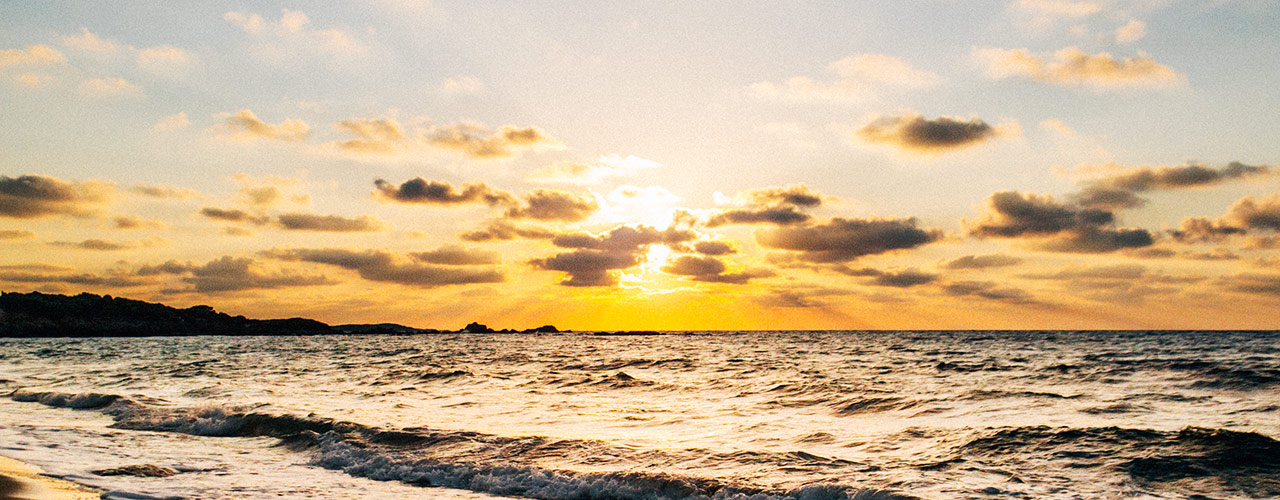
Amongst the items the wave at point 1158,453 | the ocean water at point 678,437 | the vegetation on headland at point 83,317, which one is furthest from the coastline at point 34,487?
the vegetation on headland at point 83,317

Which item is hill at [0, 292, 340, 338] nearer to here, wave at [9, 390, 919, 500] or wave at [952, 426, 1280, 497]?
wave at [9, 390, 919, 500]

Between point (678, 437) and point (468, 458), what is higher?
point (678, 437)

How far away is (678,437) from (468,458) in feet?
18.7

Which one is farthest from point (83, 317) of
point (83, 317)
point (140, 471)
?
point (140, 471)

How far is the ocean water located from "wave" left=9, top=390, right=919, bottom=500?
0.19 ft

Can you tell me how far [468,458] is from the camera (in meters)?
17.1

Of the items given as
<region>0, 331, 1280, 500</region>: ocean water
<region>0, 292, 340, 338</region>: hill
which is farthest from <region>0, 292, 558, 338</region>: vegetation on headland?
<region>0, 331, 1280, 500</region>: ocean water

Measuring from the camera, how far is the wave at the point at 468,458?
46.2ft

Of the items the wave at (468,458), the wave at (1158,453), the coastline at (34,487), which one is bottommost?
the wave at (468,458)

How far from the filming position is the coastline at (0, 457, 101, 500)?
40.2 feet

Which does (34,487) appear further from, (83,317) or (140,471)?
(83,317)

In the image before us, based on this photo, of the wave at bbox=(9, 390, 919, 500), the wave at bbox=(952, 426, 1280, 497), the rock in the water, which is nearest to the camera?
the wave at bbox=(9, 390, 919, 500)

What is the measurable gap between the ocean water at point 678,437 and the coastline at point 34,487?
409 millimetres

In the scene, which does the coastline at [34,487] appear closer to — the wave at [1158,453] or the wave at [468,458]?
the wave at [468,458]
